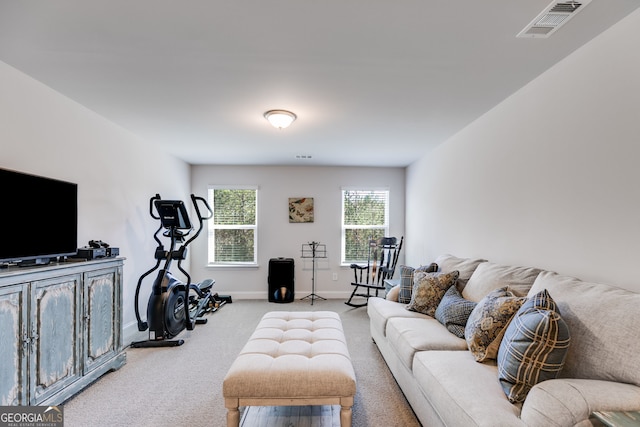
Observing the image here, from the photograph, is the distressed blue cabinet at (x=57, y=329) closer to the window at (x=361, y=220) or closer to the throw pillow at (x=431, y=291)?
the throw pillow at (x=431, y=291)

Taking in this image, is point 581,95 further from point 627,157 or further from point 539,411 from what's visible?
point 539,411

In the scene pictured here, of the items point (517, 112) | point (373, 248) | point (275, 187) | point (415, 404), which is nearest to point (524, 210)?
point (517, 112)

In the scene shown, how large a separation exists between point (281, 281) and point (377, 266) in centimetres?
169

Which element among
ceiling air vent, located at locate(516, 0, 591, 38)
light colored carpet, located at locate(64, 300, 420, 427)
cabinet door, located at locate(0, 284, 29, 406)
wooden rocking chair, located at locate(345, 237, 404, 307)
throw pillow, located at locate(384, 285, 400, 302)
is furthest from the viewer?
wooden rocking chair, located at locate(345, 237, 404, 307)

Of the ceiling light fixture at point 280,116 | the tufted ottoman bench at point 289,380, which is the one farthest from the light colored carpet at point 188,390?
the ceiling light fixture at point 280,116

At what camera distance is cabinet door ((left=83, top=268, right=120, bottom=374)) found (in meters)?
2.57

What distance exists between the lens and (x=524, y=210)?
2.63 metres

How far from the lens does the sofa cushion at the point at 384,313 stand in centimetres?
286

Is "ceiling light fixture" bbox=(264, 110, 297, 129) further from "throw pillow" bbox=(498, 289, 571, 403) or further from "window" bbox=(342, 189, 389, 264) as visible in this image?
"window" bbox=(342, 189, 389, 264)

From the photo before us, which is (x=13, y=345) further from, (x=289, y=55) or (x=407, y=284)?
(x=407, y=284)

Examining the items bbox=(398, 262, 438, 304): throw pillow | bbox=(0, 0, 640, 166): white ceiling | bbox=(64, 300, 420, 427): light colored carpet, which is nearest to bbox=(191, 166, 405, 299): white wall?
bbox=(64, 300, 420, 427): light colored carpet

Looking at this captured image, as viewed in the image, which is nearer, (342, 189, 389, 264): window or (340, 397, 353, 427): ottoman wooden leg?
(340, 397, 353, 427): ottoman wooden leg

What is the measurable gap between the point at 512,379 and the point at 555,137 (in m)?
1.72

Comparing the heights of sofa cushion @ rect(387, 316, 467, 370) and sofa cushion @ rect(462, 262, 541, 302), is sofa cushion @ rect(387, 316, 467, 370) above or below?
below
